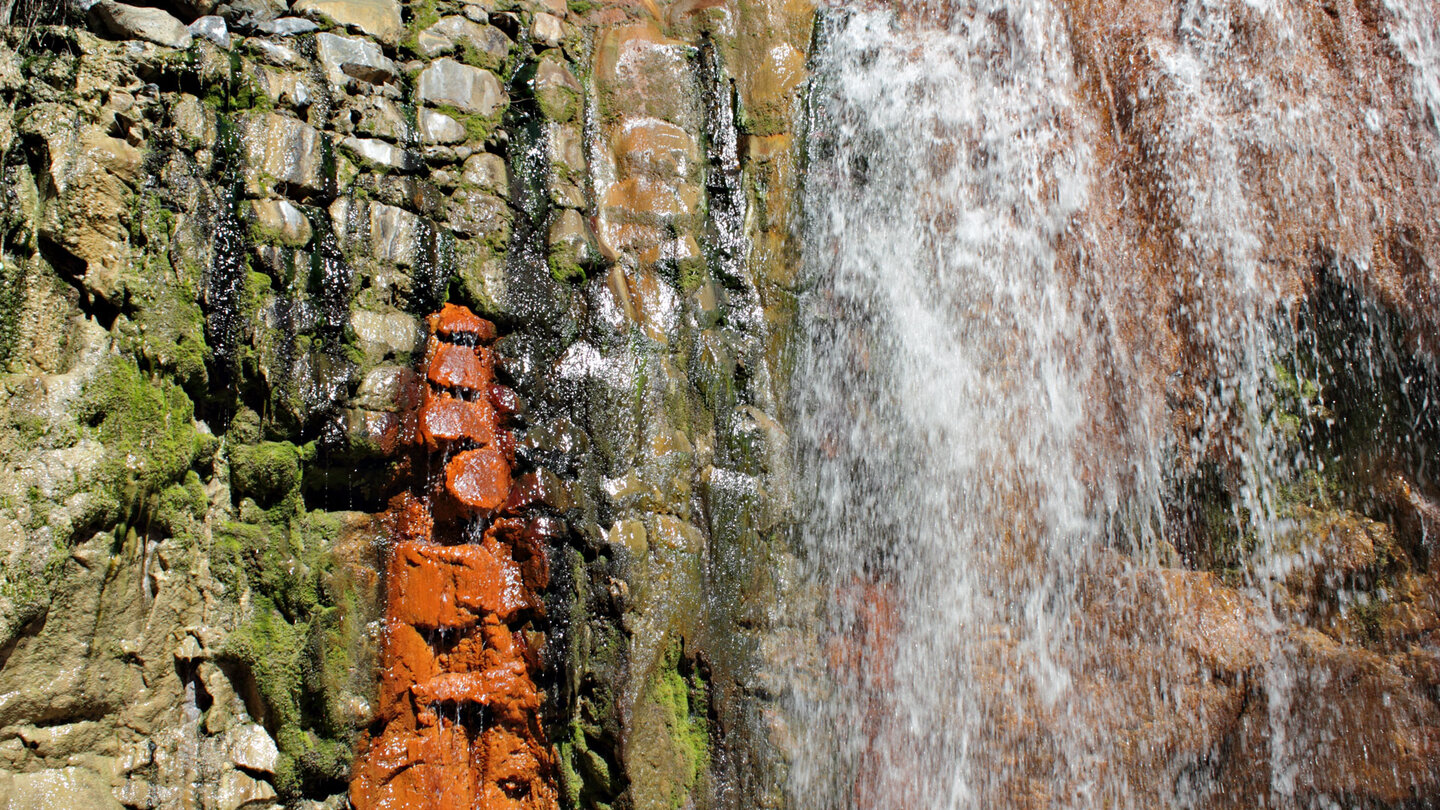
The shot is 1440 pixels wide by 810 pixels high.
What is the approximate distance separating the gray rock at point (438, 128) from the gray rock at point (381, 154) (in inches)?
4.5

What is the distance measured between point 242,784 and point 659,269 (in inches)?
93.7

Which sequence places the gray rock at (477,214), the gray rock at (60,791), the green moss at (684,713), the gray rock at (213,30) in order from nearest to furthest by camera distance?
the gray rock at (60,791) < the green moss at (684,713) < the gray rock at (213,30) < the gray rock at (477,214)

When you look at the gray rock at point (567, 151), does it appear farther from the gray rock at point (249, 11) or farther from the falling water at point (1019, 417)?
the gray rock at point (249, 11)

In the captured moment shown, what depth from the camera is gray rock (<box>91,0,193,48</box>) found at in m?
2.90

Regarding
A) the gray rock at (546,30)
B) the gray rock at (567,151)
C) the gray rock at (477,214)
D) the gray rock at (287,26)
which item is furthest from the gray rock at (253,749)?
the gray rock at (546,30)

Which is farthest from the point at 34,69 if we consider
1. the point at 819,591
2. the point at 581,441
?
the point at 819,591

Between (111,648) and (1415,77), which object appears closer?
(111,648)

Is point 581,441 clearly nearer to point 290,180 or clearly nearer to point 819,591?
point 819,591

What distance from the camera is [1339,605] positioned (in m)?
2.98

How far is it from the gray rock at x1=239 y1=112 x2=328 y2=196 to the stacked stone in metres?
0.92

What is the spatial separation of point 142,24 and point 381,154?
868 millimetres

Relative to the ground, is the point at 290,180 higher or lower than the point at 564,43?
lower

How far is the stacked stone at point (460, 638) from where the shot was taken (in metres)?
2.90

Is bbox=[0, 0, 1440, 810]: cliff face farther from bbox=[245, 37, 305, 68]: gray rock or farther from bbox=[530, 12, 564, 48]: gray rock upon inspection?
bbox=[530, 12, 564, 48]: gray rock
